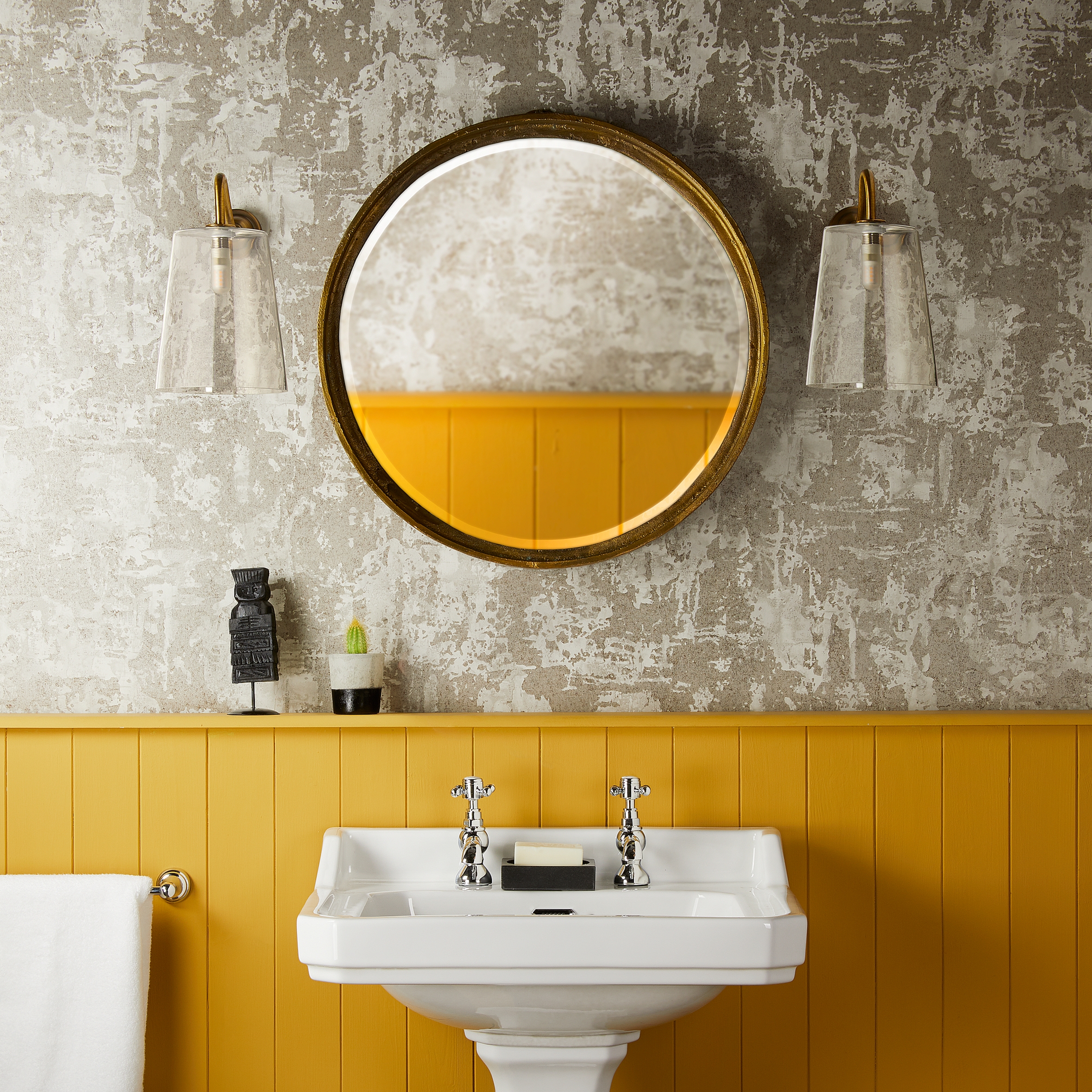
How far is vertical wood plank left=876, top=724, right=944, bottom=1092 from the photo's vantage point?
1547 millimetres

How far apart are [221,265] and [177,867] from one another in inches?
35.3

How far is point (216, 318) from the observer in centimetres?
144

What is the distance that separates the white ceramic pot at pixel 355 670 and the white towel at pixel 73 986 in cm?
41

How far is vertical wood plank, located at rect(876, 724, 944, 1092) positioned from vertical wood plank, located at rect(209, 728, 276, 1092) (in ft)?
3.03

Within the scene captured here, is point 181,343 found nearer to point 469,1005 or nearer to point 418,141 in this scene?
point 418,141

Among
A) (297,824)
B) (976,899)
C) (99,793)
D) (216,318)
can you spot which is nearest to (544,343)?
(216,318)

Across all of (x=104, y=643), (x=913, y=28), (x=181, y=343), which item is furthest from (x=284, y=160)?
(x=913, y=28)

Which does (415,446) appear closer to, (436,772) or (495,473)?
(495,473)

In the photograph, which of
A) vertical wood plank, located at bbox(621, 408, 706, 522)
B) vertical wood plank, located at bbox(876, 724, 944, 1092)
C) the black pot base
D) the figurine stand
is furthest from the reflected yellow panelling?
vertical wood plank, located at bbox(876, 724, 944, 1092)

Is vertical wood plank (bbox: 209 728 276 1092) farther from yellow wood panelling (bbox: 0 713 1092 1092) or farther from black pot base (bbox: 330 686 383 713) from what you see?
black pot base (bbox: 330 686 383 713)

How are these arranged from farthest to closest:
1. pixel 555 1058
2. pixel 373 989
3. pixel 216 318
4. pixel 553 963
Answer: pixel 373 989 → pixel 216 318 → pixel 555 1058 → pixel 553 963

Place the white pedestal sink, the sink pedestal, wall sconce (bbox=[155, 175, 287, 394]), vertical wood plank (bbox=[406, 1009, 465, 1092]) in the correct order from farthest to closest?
vertical wood plank (bbox=[406, 1009, 465, 1092]) → wall sconce (bbox=[155, 175, 287, 394]) → the sink pedestal → the white pedestal sink

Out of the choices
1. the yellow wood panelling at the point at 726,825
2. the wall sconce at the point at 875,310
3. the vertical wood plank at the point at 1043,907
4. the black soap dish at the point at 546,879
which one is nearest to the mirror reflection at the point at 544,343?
the wall sconce at the point at 875,310

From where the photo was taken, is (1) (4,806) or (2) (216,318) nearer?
(2) (216,318)
